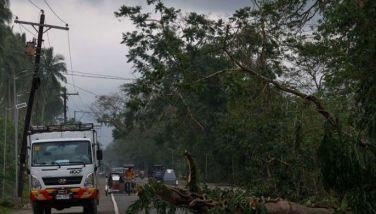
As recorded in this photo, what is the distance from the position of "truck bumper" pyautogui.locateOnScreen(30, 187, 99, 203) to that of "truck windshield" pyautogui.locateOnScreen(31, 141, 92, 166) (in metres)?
0.81

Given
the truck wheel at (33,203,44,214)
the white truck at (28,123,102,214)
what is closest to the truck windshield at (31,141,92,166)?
the white truck at (28,123,102,214)

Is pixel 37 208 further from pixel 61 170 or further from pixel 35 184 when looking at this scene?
pixel 61 170

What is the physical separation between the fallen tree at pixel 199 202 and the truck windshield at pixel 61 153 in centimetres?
937

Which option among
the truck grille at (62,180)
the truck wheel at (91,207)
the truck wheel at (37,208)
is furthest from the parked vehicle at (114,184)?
the truck grille at (62,180)

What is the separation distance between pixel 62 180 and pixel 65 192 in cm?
38

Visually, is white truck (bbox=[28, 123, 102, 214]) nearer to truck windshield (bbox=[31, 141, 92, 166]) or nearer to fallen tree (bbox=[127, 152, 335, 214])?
truck windshield (bbox=[31, 141, 92, 166])

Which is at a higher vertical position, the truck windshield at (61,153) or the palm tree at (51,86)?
the palm tree at (51,86)

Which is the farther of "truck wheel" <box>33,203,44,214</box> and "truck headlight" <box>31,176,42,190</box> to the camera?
"truck wheel" <box>33,203,44,214</box>

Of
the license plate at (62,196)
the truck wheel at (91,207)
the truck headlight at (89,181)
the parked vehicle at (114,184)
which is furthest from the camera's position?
the parked vehicle at (114,184)

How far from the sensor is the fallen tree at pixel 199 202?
1039cm

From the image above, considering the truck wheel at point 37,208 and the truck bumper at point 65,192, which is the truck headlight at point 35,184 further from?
the truck wheel at point 37,208

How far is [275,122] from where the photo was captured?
17000mm

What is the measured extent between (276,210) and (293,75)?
1132cm

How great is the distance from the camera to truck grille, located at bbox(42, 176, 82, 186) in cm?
1953
